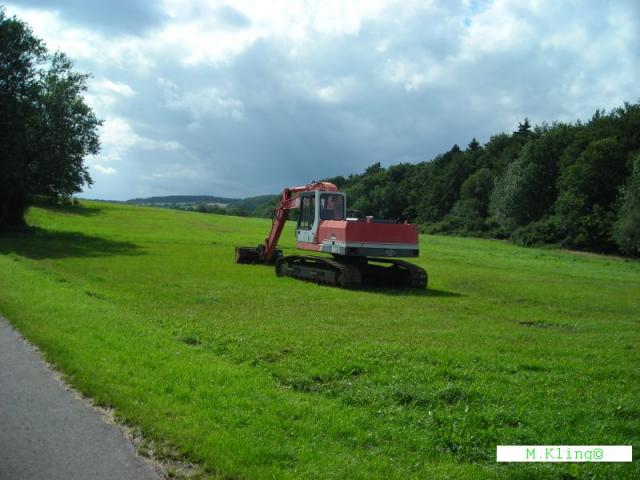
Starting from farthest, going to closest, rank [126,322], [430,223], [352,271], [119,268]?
[430,223] < [119,268] < [352,271] < [126,322]

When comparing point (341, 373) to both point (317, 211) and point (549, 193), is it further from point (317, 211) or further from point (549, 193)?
point (549, 193)

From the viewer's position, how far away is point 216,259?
29.8 meters

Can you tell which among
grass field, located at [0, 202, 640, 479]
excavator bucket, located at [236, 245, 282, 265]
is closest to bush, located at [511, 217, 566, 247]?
excavator bucket, located at [236, 245, 282, 265]

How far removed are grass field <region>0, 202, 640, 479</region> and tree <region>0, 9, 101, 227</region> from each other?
2313cm

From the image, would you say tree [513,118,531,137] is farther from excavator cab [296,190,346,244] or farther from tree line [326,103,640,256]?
excavator cab [296,190,346,244]

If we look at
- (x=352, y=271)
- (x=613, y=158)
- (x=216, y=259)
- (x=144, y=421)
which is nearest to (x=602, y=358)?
(x=144, y=421)

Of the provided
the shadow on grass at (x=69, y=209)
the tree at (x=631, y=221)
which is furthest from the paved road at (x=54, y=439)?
the shadow on grass at (x=69, y=209)

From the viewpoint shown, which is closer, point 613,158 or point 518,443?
point 518,443

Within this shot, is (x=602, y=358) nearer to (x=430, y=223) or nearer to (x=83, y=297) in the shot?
(x=83, y=297)

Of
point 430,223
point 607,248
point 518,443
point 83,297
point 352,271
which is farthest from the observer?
point 430,223

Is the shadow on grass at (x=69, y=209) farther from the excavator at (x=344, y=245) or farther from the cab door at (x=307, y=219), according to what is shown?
the cab door at (x=307, y=219)

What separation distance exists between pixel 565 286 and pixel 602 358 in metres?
15.2

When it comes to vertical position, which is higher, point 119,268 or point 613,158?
point 613,158

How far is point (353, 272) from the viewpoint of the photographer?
19250 mm
